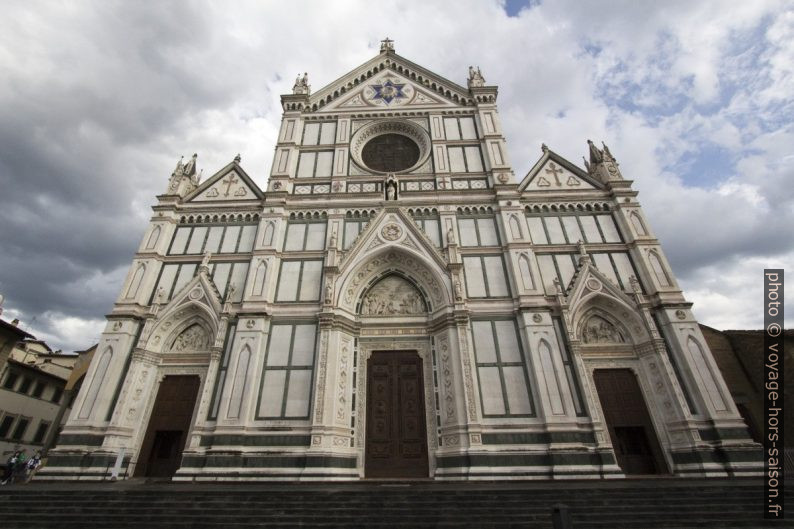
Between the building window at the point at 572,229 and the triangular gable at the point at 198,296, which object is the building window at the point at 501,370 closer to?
the building window at the point at 572,229

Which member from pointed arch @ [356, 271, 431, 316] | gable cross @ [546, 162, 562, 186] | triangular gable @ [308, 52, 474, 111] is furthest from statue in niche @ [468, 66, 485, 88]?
pointed arch @ [356, 271, 431, 316]

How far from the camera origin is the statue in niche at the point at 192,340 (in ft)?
45.9

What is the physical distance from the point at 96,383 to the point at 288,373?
6.34 meters

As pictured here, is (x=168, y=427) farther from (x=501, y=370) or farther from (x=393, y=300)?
(x=501, y=370)

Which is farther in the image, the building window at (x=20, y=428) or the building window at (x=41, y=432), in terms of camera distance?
the building window at (x=41, y=432)

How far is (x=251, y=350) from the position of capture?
13.0m

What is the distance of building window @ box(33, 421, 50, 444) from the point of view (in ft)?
82.2

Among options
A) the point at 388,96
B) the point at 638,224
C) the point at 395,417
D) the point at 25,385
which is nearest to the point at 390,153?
the point at 388,96

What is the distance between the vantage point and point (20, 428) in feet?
77.7

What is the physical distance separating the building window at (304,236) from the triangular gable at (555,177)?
890 cm

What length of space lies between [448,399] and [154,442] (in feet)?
32.4

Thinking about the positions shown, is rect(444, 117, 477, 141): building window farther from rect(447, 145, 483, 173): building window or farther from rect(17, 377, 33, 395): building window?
rect(17, 377, 33, 395): building window

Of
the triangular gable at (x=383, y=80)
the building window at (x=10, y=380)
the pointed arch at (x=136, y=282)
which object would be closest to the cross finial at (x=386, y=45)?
the triangular gable at (x=383, y=80)

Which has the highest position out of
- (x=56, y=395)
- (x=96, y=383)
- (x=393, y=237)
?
(x=393, y=237)
